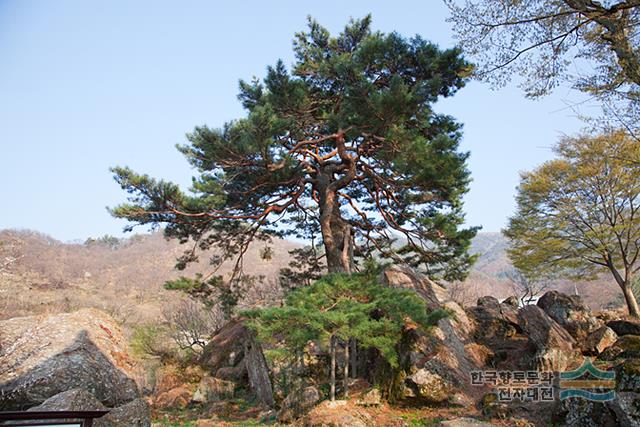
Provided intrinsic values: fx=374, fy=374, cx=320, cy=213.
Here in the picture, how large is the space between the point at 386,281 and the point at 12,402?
772 centimetres

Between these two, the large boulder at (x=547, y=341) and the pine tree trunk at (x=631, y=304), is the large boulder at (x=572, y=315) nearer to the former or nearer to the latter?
the large boulder at (x=547, y=341)

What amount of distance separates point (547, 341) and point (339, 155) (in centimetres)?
695

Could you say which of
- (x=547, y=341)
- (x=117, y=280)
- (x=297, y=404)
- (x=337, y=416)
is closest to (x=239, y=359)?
(x=297, y=404)

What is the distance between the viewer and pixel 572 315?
35.8 feet

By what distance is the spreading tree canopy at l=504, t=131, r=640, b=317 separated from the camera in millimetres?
14703

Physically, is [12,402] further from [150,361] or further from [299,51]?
[299,51]

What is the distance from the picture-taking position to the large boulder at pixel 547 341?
8203 millimetres

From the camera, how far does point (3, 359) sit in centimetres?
554

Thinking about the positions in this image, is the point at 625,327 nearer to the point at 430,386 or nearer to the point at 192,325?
the point at 430,386

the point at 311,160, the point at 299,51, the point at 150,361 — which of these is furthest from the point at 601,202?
the point at 150,361

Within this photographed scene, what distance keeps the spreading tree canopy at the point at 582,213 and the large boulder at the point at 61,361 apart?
52.2 ft

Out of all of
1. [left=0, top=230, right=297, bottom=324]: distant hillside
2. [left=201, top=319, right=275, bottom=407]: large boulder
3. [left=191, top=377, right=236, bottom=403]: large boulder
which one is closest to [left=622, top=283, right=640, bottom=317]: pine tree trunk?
[left=201, top=319, right=275, bottom=407]: large boulder

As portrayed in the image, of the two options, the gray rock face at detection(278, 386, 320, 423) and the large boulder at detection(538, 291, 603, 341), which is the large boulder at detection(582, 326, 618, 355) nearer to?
the large boulder at detection(538, 291, 603, 341)

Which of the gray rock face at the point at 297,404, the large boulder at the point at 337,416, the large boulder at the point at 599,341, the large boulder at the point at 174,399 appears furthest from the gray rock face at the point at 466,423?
the large boulder at the point at 174,399
